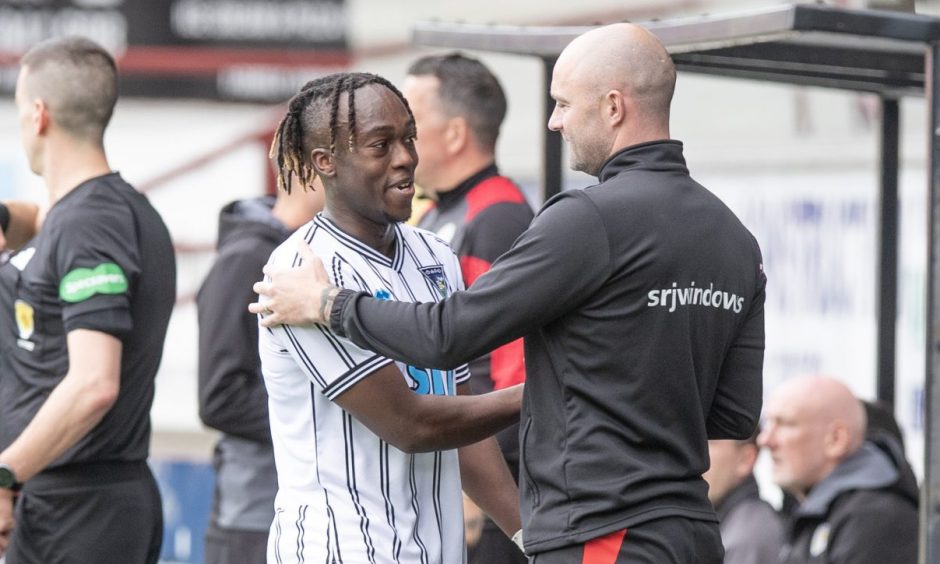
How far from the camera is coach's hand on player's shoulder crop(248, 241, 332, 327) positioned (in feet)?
9.10

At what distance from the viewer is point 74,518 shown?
12.5 feet

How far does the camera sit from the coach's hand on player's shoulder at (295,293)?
9.10 ft

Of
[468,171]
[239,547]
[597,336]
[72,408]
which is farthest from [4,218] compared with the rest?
[597,336]

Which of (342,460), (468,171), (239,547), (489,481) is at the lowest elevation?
(239,547)

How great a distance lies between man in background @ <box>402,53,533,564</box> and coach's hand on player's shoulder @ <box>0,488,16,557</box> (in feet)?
4.00

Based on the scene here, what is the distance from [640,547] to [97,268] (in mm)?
1713

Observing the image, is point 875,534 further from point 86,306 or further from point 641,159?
point 86,306

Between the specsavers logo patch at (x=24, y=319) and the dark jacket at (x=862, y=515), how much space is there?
95.3 inches

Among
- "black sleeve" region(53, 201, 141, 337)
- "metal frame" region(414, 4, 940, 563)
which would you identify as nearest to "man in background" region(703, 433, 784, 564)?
"metal frame" region(414, 4, 940, 563)

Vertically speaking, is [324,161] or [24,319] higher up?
[324,161]

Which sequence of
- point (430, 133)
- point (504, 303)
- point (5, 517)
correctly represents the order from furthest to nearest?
1. point (430, 133)
2. point (5, 517)
3. point (504, 303)

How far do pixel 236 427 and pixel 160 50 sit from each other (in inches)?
322

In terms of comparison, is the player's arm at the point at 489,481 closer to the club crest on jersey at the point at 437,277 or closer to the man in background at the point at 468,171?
the club crest on jersey at the point at 437,277

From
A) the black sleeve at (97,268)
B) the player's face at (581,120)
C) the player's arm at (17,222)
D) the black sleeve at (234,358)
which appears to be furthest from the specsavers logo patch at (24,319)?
the player's face at (581,120)
